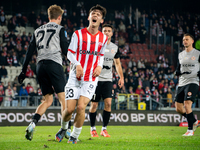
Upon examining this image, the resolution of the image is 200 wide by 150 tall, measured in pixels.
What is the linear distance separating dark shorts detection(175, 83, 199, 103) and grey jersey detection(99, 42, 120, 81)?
2150 mm

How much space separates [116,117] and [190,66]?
21.7ft

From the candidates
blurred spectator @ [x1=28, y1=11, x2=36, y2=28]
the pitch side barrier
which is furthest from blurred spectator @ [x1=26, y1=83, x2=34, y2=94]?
blurred spectator @ [x1=28, y1=11, x2=36, y2=28]

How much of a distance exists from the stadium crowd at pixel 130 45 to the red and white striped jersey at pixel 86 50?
10280mm

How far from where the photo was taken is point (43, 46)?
5.72 m

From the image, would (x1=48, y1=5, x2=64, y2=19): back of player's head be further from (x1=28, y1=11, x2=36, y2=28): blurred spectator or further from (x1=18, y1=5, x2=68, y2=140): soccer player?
(x1=28, y1=11, x2=36, y2=28): blurred spectator

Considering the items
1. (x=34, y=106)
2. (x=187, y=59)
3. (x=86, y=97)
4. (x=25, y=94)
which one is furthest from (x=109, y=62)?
(x=25, y=94)

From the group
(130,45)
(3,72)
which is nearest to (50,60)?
(3,72)

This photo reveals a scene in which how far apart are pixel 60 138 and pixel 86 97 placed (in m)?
0.96

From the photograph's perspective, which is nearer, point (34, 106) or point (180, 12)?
point (34, 106)

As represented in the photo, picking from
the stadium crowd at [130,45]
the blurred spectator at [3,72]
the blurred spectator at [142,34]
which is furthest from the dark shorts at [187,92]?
the blurred spectator at [142,34]

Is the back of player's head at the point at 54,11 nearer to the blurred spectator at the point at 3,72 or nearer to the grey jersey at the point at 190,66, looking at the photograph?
the grey jersey at the point at 190,66

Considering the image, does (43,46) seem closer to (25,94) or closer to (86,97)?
(86,97)

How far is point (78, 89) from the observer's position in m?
5.26

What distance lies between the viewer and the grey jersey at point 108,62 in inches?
306
